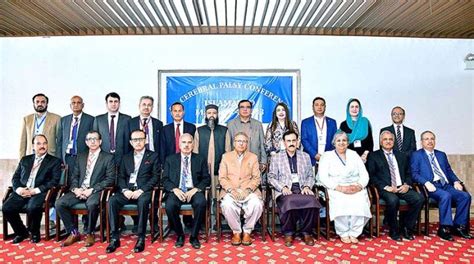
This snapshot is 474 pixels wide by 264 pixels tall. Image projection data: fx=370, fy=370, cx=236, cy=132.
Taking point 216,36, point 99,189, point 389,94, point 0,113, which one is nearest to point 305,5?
point 216,36

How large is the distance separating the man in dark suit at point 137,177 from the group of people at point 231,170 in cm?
1

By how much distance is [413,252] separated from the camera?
370 centimetres

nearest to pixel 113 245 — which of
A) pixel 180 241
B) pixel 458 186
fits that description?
pixel 180 241

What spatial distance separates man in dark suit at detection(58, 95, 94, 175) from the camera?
464 centimetres

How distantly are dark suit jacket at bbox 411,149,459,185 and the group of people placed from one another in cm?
1

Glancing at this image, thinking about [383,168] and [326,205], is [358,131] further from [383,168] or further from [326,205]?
[326,205]

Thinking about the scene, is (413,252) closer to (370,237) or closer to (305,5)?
(370,237)

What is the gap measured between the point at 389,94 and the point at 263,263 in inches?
148

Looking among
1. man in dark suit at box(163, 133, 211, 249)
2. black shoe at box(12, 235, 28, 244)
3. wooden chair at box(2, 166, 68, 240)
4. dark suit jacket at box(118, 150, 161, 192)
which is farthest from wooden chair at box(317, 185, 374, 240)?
black shoe at box(12, 235, 28, 244)

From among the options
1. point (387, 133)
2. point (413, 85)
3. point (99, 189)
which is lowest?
point (99, 189)

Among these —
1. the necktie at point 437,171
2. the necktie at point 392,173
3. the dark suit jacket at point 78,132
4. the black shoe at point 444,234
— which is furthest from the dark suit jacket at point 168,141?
the black shoe at point 444,234

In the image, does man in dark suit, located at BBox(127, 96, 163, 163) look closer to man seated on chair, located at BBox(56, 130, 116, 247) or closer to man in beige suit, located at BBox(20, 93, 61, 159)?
man seated on chair, located at BBox(56, 130, 116, 247)

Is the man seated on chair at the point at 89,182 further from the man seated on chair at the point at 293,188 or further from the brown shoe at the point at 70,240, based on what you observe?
the man seated on chair at the point at 293,188

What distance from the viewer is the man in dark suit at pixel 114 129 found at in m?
4.57
